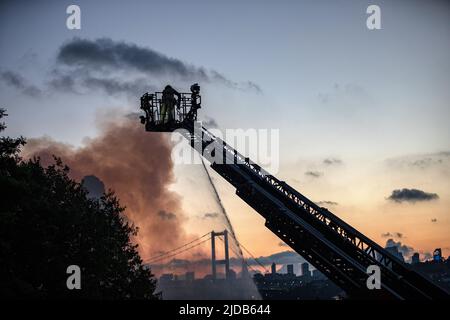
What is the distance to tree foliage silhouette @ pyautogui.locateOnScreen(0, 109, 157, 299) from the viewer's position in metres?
30.0

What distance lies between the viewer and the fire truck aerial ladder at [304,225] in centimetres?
2852

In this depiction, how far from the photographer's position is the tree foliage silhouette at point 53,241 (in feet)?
98.4

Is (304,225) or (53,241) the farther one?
(53,241)

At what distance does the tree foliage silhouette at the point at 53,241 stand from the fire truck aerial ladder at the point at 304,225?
9193 mm

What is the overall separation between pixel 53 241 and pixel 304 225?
1817 centimetres

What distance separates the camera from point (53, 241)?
38312mm

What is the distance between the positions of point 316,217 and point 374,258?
13.1ft

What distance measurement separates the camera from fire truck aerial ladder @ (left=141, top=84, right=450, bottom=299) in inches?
1123

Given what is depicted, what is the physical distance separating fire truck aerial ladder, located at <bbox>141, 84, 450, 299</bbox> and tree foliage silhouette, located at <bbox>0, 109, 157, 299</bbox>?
9193 millimetres

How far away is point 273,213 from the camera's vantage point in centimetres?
3172
